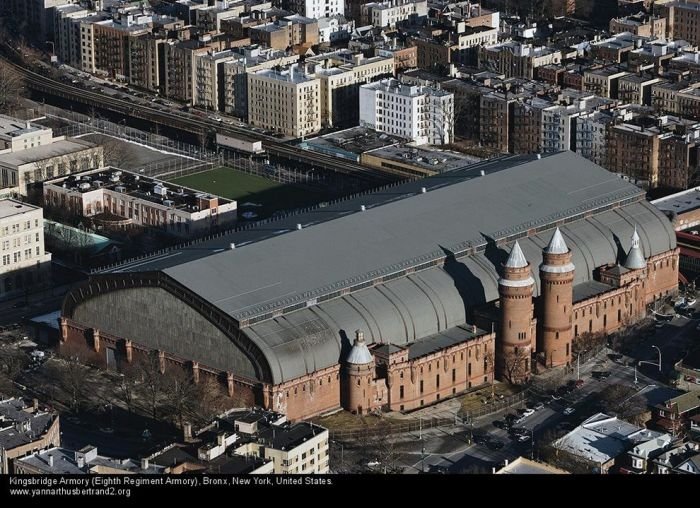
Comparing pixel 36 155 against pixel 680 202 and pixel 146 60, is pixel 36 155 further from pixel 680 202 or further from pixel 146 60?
pixel 680 202

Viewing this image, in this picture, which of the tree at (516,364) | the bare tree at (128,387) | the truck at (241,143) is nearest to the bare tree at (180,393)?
the bare tree at (128,387)

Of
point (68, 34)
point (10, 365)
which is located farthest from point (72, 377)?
point (68, 34)

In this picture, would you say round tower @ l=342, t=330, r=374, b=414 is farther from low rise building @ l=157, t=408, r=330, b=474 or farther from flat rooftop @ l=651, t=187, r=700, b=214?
flat rooftop @ l=651, t=187, r=700, b=214

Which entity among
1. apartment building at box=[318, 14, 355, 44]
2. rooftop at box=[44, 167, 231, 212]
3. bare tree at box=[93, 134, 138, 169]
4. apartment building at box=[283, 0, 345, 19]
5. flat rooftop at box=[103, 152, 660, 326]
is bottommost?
bare tree at box=[93, 134, 138, 169]

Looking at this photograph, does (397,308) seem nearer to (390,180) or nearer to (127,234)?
(127,234)

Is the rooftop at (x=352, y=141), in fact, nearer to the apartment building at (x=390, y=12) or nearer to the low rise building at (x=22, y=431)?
the apartment building at (x=390, y=12)

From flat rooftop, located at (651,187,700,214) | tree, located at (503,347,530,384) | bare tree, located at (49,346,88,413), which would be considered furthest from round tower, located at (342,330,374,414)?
flat rooftop, located at (651,187,700,214)
